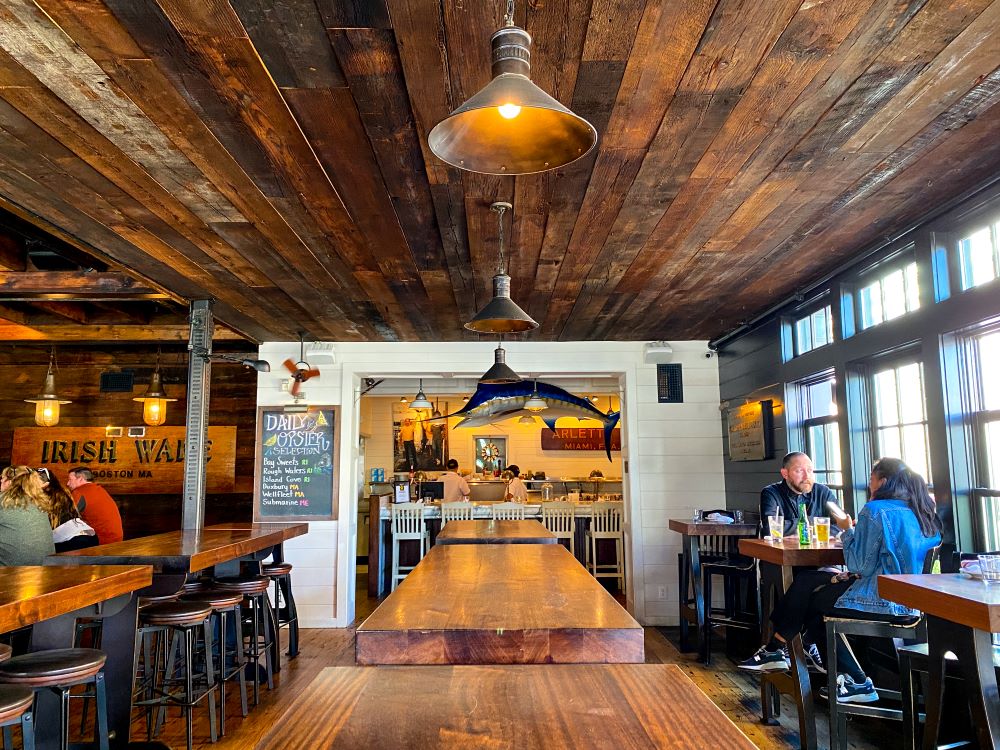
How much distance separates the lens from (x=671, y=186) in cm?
313

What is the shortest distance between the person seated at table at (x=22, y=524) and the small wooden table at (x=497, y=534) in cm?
205

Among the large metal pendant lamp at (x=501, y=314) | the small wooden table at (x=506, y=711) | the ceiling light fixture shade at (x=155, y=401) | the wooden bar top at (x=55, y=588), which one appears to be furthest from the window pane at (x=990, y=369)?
the ceiling light fixture shade at (x=155, y=401)

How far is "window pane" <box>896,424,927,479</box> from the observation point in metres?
3.97

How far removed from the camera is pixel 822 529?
13.1ft

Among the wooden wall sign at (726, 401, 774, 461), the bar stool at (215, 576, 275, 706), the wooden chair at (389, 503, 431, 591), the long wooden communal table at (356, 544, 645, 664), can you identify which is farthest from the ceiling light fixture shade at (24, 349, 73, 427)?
the long wooden communal table at (356, 544, 645, 664)

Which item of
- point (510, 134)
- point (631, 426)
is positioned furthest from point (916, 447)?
point (510, 134)

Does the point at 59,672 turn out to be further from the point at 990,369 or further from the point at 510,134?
the point at 990,369

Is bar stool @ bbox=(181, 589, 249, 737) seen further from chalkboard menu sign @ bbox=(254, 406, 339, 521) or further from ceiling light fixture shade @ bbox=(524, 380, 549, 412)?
ceiling light fixture shade @ bbox=(524, 380, 549, 412)

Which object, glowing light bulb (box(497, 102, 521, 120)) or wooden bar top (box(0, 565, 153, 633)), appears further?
wooden bar top (box(0, 565, 153, 633))

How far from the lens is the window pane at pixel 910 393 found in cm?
401

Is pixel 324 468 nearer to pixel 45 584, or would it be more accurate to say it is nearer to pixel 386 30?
pixel 45 584

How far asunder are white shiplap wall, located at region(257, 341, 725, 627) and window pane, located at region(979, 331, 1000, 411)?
3510 mm

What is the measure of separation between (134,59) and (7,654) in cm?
192

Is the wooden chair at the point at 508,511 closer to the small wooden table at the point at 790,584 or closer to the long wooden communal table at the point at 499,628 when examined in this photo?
the small wooden table at the point at 790,584
